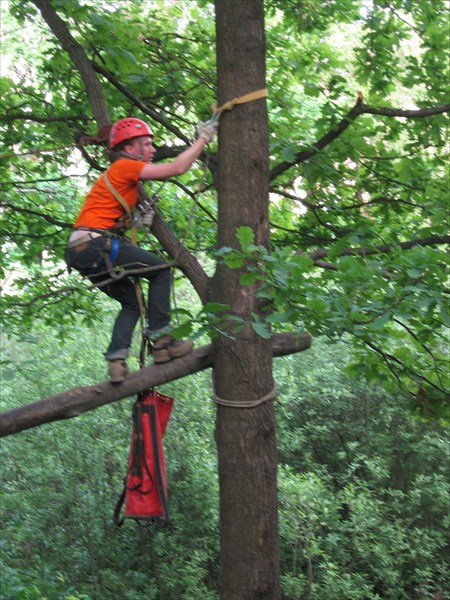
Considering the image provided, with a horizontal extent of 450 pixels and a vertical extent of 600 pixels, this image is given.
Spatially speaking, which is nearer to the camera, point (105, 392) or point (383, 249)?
point (105, 392)

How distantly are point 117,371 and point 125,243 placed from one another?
79cm

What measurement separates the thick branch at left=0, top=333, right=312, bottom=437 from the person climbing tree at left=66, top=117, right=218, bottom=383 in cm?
9

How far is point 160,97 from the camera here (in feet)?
21.9

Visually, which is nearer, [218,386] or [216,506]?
[218,386]

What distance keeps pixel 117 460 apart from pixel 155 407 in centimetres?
339

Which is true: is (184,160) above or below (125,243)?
above

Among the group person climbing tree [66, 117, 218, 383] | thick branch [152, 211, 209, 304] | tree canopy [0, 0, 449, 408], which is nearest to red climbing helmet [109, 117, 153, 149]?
person climbing tree [66, 117, 218, 383]

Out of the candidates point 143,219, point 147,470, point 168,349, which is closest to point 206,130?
point 143,219

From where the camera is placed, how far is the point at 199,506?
24.5 ft

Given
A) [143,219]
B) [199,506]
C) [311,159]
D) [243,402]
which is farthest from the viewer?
[199,506]

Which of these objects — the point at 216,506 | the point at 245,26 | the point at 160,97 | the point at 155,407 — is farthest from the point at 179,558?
the point at 245,26

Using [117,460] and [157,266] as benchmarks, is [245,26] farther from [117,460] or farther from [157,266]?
[117,460]

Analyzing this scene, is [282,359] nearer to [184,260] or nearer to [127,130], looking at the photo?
[184,260]

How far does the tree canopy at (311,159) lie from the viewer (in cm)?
429
